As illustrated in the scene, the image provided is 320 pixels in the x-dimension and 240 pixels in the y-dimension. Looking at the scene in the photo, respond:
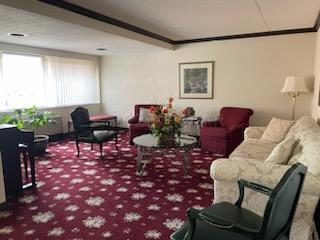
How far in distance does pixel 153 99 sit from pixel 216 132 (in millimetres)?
2550

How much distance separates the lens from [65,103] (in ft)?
22.2

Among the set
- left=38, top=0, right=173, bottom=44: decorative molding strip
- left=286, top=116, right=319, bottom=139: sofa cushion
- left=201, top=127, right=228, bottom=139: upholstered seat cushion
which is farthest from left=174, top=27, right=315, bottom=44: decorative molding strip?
left=286, top=116, right=319, bottom=139: sofa cushion

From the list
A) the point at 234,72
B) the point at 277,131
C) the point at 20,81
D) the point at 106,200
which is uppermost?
the point at 234,72

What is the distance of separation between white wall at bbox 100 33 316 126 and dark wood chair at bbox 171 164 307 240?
4208 millimetres

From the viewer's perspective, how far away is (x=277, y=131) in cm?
406

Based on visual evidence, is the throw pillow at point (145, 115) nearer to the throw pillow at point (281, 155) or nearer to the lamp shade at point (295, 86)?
the lamp shade at point (295, 86)

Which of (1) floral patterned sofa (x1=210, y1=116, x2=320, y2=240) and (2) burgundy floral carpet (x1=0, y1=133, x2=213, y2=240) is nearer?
(1) floral patterned sofa (x1=210, y1=116, x2=320, y2=240)

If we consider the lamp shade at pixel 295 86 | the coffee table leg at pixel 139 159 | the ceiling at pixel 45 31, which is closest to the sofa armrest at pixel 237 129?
the lamp shade at pixel 295 86

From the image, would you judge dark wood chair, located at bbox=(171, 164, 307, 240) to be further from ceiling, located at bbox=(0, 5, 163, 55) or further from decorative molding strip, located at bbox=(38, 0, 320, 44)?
decorative molding strip, located at bbox=(38, 0, 320, 44)

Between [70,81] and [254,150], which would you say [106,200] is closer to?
[254,150]

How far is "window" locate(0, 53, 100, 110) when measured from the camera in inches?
217

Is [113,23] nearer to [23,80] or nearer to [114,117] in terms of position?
[23,80]

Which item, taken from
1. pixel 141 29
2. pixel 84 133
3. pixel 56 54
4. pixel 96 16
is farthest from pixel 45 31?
pixel 56 54

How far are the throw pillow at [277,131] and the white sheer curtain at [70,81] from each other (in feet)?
16.3
